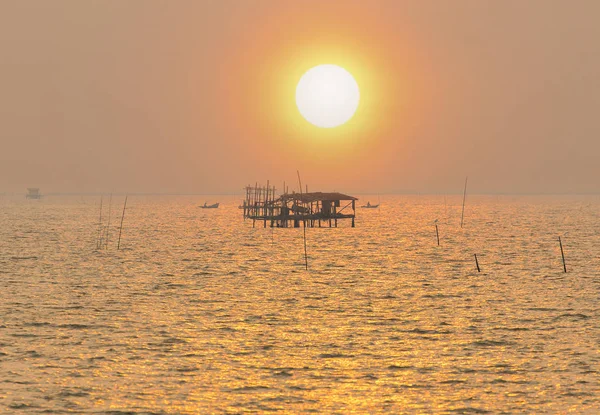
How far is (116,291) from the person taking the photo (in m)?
37.0

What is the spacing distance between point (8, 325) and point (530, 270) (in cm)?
3198

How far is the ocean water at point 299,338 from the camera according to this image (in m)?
17.9

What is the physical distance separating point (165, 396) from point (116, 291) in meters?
19.9

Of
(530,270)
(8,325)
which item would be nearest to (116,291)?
(8,325)

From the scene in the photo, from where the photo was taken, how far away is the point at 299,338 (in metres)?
24.8

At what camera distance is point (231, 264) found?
52.5 metres

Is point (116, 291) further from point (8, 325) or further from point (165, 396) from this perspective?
point (165, 396)

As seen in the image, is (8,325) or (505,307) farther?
(505,307)

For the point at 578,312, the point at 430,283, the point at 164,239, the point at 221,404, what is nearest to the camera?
the point at 221,404

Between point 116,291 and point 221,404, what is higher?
point 116,291

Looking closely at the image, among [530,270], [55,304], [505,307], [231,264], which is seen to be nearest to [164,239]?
[231,264]

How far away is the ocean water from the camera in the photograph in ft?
58.6

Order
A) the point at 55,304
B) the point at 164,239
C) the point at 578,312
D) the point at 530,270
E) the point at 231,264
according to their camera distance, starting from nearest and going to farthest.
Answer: the point at 578,312 < the point at 55,304 < the point at 530,270 < the point at 231,264 < the point at 164,239

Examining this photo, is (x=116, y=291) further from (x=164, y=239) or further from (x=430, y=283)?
(x=164, y=239)
